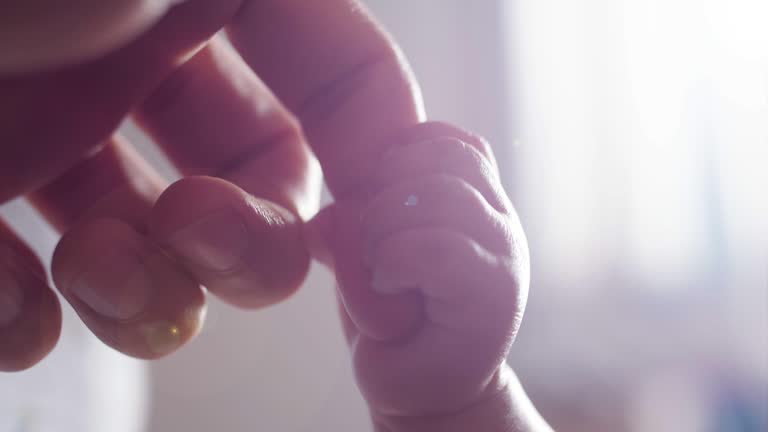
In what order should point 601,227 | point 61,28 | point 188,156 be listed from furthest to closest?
point 601,227, point 188,156, point 61,28

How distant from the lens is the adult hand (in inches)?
9.1

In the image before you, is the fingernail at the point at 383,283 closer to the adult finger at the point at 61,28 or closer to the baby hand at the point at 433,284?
the baby hand at the point at 433,284

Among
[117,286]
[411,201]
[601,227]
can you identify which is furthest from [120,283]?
[601,227]

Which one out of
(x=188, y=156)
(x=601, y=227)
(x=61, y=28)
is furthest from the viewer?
(x=601, y=227)

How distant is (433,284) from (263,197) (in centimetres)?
10

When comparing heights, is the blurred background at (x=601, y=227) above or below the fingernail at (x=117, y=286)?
below

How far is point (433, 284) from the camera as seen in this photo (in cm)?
23

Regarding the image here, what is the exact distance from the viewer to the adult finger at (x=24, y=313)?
0.24 metres

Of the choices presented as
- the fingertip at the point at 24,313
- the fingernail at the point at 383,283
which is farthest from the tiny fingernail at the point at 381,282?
the fingertip at the point at 24,313

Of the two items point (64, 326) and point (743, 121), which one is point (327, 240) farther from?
point (743, 121)

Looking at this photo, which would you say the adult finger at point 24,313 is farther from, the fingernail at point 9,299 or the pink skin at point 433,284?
the pink skin at point 433,284

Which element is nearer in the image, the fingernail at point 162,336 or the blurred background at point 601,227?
the fingernail at point 162,336

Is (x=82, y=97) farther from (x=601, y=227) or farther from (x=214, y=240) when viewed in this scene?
(x=601, y=227)

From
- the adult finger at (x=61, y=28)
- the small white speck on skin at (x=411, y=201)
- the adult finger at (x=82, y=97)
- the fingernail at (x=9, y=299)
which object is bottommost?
the small white speck on skin at (x=411, y=201)
